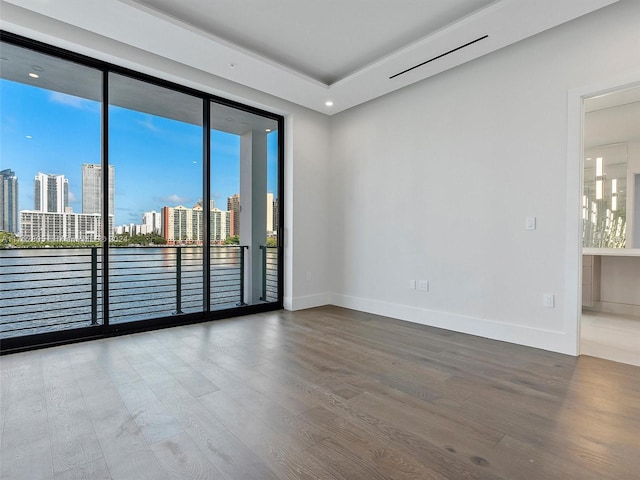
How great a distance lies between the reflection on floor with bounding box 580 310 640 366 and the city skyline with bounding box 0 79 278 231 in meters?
4.01

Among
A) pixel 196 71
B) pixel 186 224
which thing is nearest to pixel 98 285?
pixel 186 224

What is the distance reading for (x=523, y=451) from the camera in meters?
1.56

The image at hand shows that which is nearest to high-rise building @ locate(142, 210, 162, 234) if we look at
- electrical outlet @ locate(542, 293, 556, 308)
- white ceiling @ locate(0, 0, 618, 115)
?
white ceiling @ locate(0, 0, 618, 115)

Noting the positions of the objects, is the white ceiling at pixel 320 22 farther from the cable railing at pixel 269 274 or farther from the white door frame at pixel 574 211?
the cable railing at pixel 269 274

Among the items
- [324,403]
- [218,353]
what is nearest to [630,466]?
[324,403]

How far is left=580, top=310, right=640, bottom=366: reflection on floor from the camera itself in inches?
113

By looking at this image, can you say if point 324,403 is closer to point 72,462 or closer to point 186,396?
point 186,396

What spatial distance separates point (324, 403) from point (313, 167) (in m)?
3.56

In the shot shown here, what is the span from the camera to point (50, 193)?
319 centimetres

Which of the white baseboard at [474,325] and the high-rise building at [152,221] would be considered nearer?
the white baseboard at [474,325]

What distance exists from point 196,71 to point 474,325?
13.5ft

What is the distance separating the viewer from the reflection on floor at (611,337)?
2877 mm

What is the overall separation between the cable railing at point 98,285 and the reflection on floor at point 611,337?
13.0 ft

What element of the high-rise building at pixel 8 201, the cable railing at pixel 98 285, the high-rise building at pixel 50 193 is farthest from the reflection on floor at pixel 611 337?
the high-rise building at pixel 8 201
